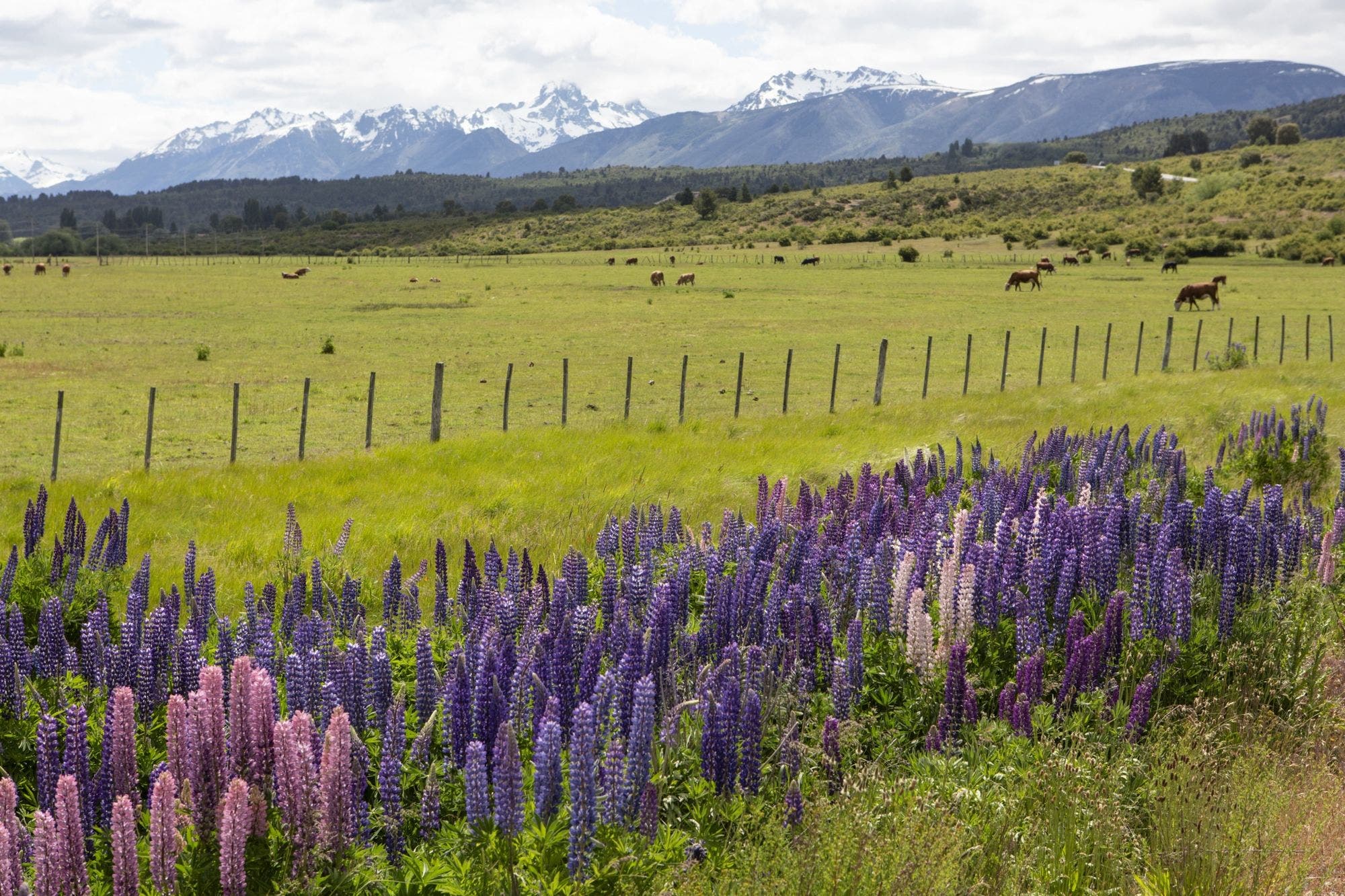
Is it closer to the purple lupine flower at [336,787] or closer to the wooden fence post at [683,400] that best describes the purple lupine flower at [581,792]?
the purple lupine flower at [336,787]

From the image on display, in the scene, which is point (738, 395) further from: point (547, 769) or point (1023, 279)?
point (1023, 279)

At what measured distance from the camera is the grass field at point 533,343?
2489 centimetres

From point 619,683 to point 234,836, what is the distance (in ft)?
6.72

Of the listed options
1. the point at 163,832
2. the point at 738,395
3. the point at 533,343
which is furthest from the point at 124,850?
the point at 533,343

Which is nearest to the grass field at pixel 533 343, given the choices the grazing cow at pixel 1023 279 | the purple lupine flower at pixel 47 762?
the grazing cow at pixel 1023 279

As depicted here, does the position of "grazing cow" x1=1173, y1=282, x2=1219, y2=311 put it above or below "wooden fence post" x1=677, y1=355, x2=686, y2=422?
above

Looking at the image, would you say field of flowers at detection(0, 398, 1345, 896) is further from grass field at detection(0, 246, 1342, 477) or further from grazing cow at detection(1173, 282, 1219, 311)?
grazing cow at detection(1173, 282, 1219, 311)

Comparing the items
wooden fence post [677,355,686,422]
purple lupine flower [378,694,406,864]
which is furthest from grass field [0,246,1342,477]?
purple lupine flower [378,694,406,864]

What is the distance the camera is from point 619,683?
5.42 meters

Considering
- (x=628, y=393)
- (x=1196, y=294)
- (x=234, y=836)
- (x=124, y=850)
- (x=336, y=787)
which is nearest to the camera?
(x=124, y=850)

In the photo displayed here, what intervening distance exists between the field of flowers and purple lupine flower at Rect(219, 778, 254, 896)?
1cm

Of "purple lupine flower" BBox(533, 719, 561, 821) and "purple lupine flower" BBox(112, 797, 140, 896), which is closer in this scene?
"purple lupine flower" BBox(112, 797, 140, 896)

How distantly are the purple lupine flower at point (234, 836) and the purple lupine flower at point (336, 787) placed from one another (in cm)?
28

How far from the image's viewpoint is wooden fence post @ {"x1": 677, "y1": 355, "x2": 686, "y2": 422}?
22.1 m
